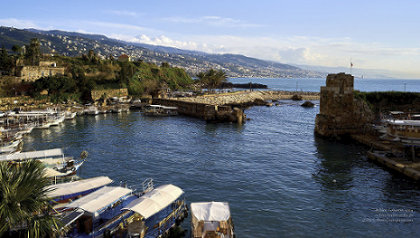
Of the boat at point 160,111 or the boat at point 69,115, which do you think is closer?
the boat at point 69,115

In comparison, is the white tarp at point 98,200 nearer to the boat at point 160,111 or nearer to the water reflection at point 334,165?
the water reflection at point 334,165

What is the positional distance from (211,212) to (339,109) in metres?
34.7

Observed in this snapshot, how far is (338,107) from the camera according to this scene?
44.5 m

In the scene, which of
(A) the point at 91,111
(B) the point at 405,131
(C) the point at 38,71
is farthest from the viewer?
(C) the point at 38,71

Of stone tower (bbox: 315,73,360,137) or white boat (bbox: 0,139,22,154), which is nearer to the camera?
white boat (bbox: 0,139,22,154)

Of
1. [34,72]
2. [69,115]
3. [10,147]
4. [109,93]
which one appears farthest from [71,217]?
[109,93]

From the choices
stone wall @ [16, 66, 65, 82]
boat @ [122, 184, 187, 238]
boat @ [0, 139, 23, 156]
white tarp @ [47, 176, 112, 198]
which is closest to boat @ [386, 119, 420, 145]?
boat @ [122, 184, 187, 238]

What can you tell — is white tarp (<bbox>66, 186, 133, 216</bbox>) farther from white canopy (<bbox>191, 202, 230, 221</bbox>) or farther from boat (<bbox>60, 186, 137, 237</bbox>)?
white canopy (<bbox>191, 202, 230, 221</bbox>)

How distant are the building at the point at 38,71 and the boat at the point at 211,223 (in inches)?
2722

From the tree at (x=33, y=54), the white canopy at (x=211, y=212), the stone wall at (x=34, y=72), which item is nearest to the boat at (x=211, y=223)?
the white canopy at (x=211, y=212)

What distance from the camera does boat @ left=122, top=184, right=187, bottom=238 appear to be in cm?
1550

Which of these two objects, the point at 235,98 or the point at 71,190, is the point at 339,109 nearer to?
the point at 71,190

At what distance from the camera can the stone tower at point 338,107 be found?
44.1 metres

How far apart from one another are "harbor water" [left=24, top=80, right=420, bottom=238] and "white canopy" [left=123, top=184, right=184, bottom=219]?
2477 millimetres
